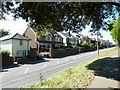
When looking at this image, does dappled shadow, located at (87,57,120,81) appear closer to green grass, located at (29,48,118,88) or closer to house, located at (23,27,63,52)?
green grass, located at (29,48,118,88)

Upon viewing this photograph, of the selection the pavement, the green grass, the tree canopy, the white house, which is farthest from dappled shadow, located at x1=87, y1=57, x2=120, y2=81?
the white house

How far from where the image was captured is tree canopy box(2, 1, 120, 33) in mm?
7541

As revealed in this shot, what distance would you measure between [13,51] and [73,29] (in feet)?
69.9

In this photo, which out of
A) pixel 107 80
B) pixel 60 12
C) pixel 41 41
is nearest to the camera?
pixel 107 80

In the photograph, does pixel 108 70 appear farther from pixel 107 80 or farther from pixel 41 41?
pixel 41 41

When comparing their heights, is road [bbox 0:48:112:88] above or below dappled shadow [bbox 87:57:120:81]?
below

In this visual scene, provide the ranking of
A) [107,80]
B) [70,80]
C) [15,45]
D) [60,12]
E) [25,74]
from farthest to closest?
[15,45]
[25,74]
[60,12]
[70,80]
[107,80]

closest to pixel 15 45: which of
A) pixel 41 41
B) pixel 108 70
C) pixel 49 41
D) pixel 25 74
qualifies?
pixel 41 41

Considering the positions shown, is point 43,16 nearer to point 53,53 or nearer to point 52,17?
point 52,17

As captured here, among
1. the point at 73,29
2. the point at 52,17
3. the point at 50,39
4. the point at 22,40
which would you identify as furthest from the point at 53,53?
the point at 52,17

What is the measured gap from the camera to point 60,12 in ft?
28.5

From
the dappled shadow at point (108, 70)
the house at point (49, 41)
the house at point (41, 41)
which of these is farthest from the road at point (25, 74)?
the house at point (49, 41)

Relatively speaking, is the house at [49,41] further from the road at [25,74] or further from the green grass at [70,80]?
the green grass at [70,80]

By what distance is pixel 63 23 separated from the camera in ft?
33.3
